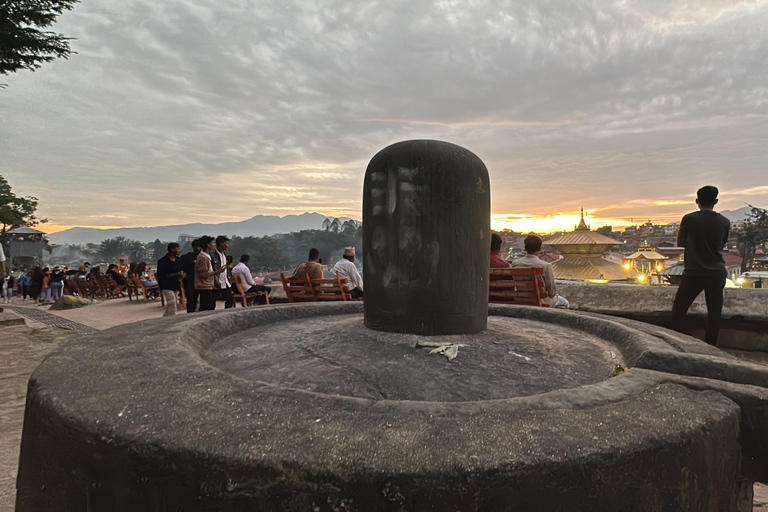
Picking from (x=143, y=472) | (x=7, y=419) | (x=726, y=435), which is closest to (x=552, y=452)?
(x=726, y=435)

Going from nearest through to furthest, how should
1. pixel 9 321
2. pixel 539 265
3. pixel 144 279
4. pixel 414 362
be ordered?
pixel 414 362
pixel 539 265
pixel 9 321
pixel 144 279

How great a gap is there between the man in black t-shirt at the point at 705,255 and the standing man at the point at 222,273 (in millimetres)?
6398

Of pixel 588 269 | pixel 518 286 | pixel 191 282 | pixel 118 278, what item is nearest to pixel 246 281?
pixel 191 282

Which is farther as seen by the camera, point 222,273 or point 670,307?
point 222,273

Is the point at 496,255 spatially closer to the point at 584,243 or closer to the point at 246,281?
the point at 246,281

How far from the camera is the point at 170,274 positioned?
793 centimetres

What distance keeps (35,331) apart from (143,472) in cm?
945

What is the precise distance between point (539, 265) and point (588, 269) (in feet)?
73.0

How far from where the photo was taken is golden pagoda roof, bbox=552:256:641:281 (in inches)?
953

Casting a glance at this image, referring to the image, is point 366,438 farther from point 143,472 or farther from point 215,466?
point 143,472

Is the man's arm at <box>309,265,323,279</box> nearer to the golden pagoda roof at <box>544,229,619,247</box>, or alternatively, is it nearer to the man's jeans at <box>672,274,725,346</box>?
the man's jeans at <box>672,274,725,346</box>

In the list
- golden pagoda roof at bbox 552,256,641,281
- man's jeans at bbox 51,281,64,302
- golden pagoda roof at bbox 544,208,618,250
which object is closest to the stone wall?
man's jeans at bbox 51,281,64,302

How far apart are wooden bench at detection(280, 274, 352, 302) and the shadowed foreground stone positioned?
4.58 meters

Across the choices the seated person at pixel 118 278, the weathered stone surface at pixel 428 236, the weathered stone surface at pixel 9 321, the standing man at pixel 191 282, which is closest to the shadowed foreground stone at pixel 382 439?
the weathered stone surface at pixel 428 236
